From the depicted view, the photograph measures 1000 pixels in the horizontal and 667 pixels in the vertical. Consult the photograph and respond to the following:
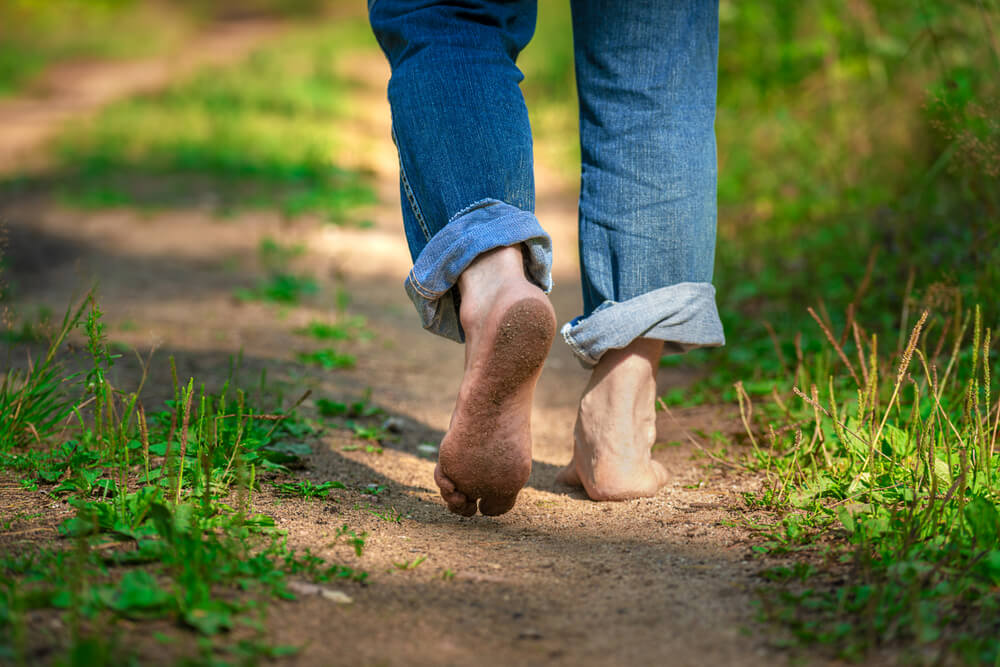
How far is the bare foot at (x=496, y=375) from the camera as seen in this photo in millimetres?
1233

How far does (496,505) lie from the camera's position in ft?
4.54

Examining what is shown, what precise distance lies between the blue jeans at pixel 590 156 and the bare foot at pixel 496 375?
46mm

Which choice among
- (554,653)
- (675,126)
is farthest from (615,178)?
(554,653)

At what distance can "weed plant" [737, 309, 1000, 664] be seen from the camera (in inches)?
37.9

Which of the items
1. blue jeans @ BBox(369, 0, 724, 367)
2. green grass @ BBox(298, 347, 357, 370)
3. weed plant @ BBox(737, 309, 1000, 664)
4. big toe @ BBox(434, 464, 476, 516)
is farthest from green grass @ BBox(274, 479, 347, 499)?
green grass @ BBox(298, 347, 357, 370)

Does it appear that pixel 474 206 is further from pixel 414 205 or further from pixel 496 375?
pixel 496 375

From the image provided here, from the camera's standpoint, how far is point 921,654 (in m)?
0.91

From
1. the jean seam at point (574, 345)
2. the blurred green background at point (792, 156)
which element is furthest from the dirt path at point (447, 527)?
the blurred green background at point (792, 156)

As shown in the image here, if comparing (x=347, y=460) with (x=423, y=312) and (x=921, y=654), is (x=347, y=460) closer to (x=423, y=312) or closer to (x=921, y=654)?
(x=423, y=312)

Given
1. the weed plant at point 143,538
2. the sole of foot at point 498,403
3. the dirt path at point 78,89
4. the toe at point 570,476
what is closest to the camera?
the weed plant at point 143,538

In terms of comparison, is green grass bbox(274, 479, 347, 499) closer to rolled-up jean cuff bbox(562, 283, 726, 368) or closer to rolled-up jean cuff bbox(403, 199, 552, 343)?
rolled-up jean cuff bbox(403, 199, 552, 343)

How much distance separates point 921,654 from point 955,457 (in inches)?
22.8

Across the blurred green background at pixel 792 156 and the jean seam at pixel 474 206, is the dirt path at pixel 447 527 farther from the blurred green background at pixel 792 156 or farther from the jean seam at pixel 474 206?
the blurred green background at pixel 792 156

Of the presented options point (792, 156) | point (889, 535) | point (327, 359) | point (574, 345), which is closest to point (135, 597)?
point (574, 345)
